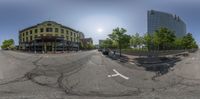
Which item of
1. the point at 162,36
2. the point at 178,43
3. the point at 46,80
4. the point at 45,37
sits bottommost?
the point at 46,80

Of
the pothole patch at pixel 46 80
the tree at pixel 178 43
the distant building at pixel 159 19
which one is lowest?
the pothole patch at pixel 46 80

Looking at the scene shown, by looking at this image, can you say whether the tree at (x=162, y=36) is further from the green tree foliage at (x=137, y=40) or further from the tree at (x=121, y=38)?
the green tree foliage at (x=137, y=40)

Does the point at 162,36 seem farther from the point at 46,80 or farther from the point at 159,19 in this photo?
the point at 46,80

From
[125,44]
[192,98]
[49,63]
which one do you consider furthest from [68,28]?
[125,44]

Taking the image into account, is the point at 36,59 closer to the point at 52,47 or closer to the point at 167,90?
the point at 52,47

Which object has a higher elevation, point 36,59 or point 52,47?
point 52,47

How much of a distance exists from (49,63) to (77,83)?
363 cm

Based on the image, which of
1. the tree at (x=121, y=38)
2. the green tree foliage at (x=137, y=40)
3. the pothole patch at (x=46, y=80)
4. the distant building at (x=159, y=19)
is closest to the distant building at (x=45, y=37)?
the pothole patch at (x=46, y=80)

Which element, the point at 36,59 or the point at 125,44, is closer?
the point at 36,59

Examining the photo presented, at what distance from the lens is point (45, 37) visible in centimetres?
621

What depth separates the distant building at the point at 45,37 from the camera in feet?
20.5

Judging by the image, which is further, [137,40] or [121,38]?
[137,40]

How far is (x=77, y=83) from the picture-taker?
216 inches

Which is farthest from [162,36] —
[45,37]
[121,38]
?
[45,37]
